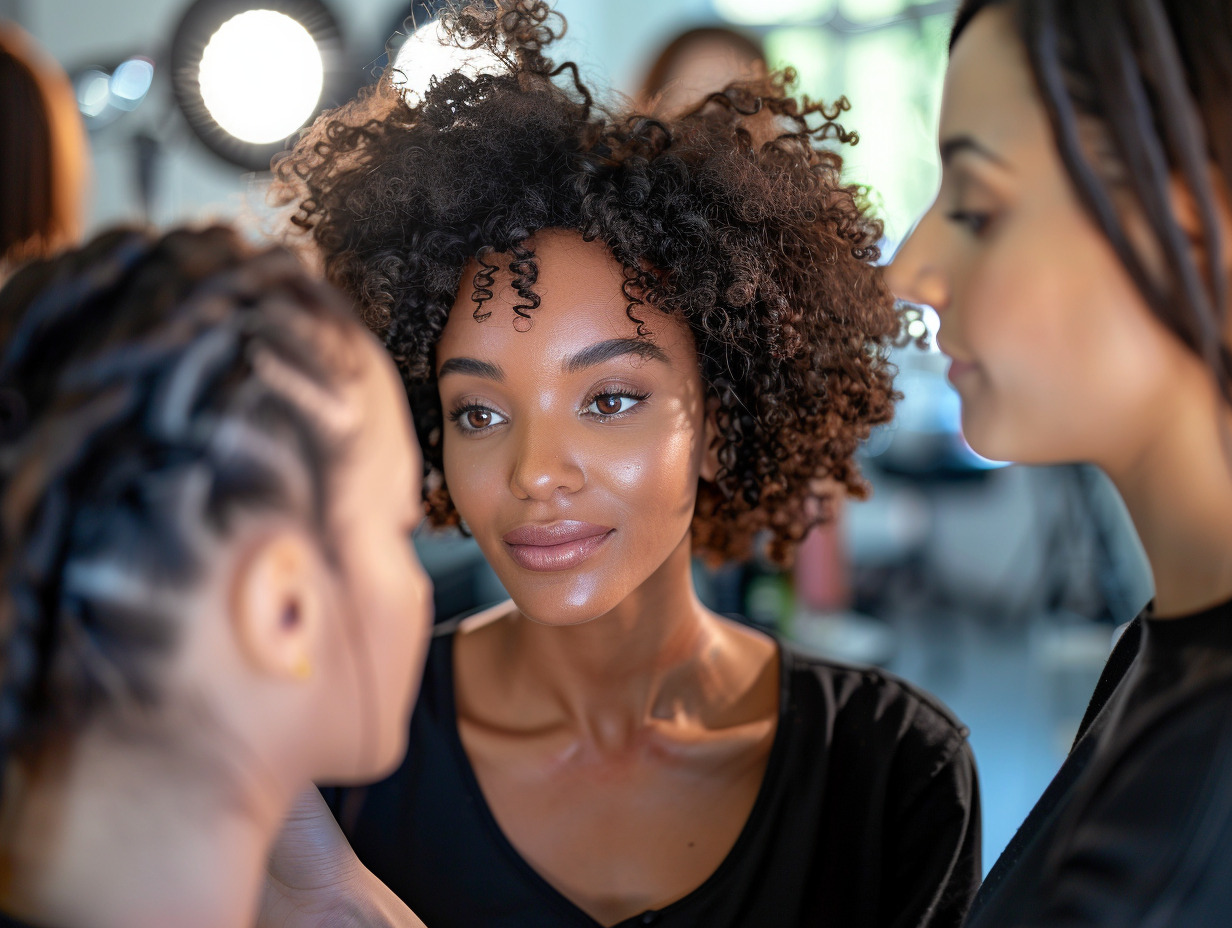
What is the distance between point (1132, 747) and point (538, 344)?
699 mm

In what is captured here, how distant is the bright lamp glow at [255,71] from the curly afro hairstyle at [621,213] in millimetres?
687

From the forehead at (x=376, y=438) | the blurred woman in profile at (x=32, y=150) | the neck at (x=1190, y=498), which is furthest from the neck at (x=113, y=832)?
the blurred woman in profile at (x=32, y=150)

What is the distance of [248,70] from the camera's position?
196 centimetres

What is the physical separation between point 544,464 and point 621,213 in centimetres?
31

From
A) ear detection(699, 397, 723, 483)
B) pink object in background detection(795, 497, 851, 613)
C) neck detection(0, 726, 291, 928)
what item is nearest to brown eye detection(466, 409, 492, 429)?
ear detection(699, 397, 723, 483)

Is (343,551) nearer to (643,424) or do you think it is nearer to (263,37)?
(643,424)

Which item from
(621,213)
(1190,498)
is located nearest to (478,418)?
(621,213)

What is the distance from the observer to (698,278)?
3.92 ft

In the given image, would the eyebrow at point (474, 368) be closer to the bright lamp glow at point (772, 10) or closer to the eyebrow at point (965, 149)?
the eyebrow at point (965, 149)

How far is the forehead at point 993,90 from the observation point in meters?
0.71

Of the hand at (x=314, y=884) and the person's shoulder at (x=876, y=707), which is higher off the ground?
the person's shoulder at (x=876, y=707)

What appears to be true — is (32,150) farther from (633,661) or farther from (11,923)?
(11,923)

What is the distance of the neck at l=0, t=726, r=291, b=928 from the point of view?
0.57m

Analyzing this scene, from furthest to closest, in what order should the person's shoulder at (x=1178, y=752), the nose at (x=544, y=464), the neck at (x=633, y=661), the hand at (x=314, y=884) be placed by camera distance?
the neck at (x=633, y=661)
the nose at (x=544, y=464)
the hand at (x=314, y=884)
the person's shoulder at (x=1178, y=752)
